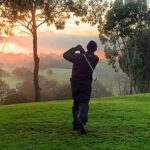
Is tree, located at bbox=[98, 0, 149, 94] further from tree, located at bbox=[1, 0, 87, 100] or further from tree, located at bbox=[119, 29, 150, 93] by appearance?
tree, located at bbox=[1, 0, 87, 100]

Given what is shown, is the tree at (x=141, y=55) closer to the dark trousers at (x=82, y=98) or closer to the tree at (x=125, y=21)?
the tree at (x=125, y=21)

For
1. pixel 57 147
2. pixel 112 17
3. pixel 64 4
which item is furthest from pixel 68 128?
pixel 112 17

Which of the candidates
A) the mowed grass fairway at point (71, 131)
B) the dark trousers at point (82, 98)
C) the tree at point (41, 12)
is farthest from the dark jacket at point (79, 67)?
the tree at point (41, 12)

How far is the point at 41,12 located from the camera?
52.5m

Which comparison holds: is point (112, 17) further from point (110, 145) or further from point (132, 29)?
point (110, 145)

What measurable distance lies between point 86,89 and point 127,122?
175 inches

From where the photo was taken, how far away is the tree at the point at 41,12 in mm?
49719

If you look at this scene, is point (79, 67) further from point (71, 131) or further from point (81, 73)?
point (71, 131)

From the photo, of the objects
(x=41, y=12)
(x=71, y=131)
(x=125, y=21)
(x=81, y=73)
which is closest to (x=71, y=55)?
(x=81, y=73)

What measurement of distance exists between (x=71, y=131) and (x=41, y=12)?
35602 mm

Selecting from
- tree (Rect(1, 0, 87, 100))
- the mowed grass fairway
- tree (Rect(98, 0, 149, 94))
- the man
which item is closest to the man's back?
the man

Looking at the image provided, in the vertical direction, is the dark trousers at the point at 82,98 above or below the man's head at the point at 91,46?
below

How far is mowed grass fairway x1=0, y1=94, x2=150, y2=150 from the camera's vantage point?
15570mm

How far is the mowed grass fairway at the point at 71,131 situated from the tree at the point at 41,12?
2529 centimetres
